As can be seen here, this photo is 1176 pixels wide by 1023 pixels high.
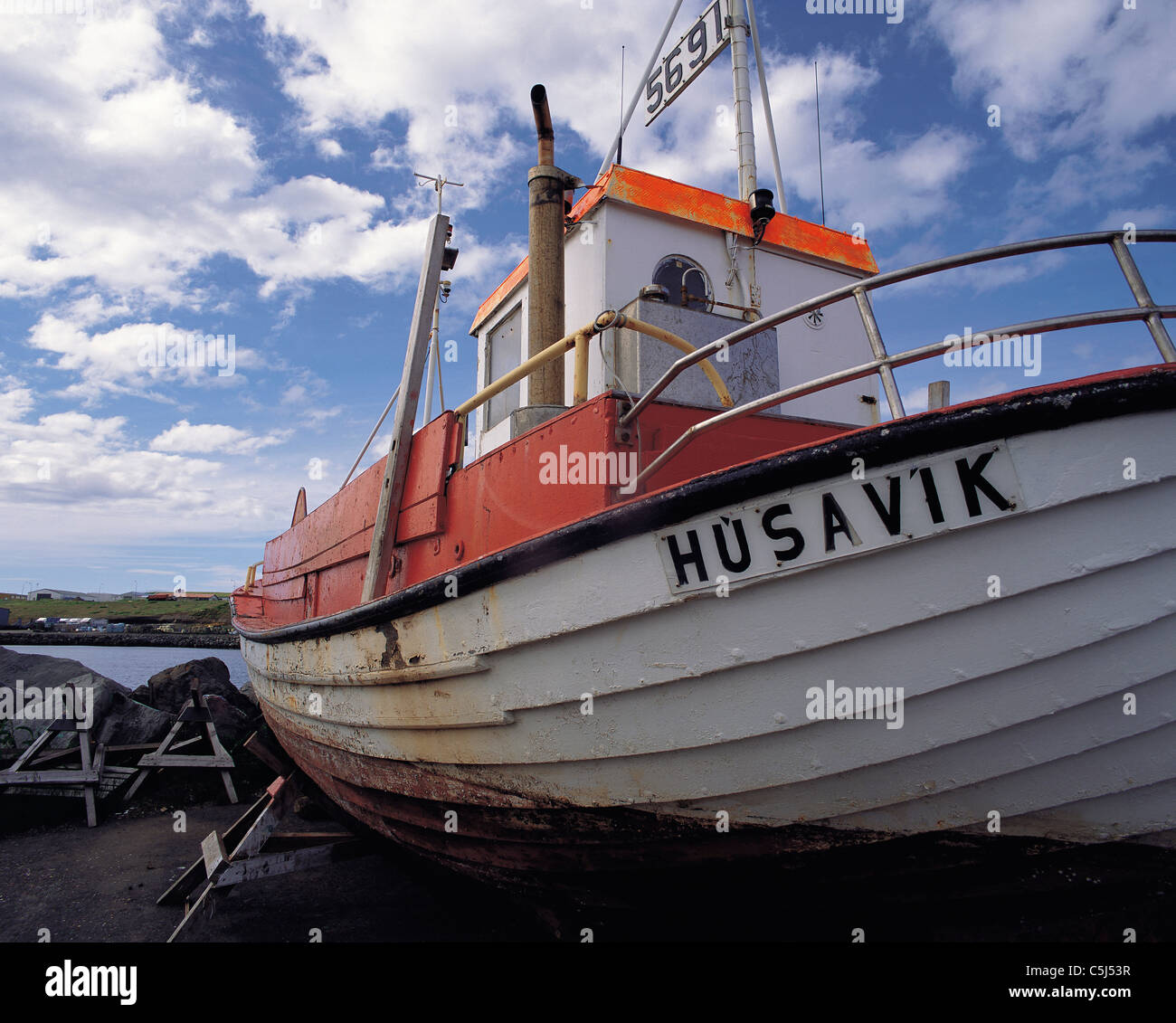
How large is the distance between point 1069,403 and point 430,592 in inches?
94.9

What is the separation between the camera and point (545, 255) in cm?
492

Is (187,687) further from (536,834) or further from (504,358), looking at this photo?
(536,834)

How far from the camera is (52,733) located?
7.11 metres

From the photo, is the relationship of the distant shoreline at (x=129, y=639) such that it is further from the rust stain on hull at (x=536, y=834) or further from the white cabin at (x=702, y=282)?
the rust stain on hull at (x=536, y=834)

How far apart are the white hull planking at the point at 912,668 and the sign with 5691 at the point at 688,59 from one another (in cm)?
675

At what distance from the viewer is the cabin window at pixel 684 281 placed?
216 inches

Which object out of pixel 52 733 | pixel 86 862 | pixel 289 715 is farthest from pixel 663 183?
pixel 52 733

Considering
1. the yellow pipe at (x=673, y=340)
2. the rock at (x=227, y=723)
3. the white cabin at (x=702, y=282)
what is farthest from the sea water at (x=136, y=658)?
the yellow pipe at (x=673, y=340)

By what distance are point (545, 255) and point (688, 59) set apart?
4.10 meters

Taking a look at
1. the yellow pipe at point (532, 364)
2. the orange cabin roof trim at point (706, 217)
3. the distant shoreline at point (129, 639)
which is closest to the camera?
the yellow pipe at point (532, 364)

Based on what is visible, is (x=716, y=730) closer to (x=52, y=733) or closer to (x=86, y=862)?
(x=86, y=862)
